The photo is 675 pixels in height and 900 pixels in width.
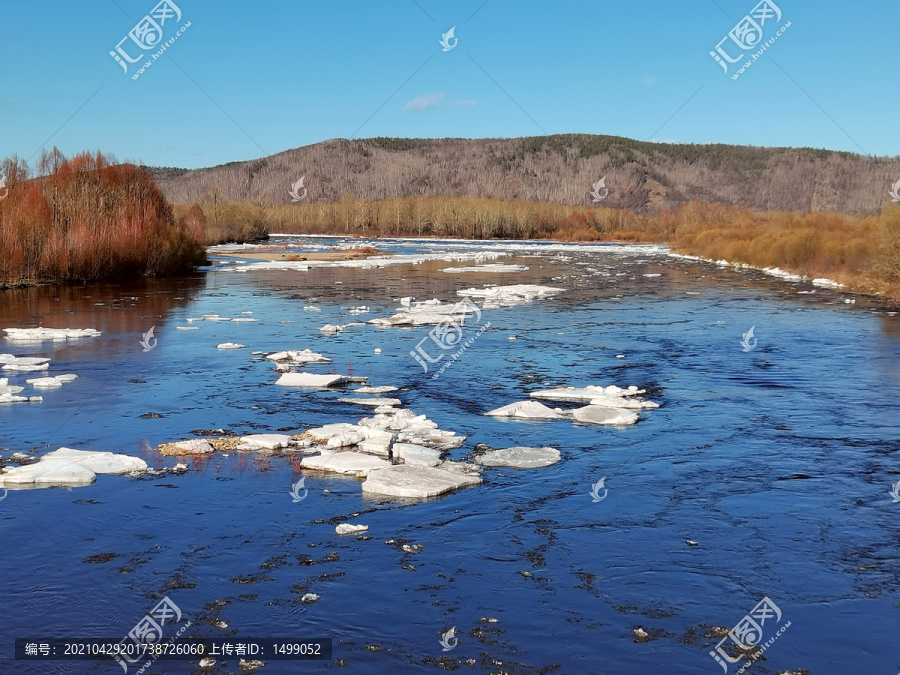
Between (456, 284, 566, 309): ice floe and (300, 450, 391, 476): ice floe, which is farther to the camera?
(456, 284, 566, 309): ice floe

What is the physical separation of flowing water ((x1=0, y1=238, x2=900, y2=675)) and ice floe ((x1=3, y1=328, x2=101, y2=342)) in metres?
2.82

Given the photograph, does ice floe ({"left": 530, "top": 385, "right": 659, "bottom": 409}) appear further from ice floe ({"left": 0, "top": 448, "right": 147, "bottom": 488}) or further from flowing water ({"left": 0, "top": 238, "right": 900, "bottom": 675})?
ice floe ({"left": 0, "top": 448, "right": 147, "bottom": 488})

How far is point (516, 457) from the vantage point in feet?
31.4

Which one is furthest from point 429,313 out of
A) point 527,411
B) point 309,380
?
point 527,411

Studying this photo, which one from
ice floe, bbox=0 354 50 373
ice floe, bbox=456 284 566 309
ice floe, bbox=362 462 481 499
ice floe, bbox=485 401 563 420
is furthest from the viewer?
ice floe, bbox=456 284 566 309

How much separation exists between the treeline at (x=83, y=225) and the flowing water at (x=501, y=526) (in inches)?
630

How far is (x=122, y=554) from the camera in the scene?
690 cm

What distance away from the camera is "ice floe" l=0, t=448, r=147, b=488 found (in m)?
8.56

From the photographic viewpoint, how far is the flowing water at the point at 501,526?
570cm

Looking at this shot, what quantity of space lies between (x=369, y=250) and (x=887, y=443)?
169ft

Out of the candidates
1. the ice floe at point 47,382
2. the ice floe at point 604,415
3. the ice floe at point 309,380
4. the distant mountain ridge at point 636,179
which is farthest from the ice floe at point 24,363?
the distant mountain ridge at point 636,179

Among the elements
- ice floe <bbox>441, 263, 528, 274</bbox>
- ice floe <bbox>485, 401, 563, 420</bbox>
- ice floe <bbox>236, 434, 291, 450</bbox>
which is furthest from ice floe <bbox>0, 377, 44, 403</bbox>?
ice floe <bbox>441, 263, 528, 274</bbox>

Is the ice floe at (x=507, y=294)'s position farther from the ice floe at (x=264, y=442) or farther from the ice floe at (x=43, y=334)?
the ice floe at (x=264, y=442)

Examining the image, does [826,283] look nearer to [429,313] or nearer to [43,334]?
[429,313]
